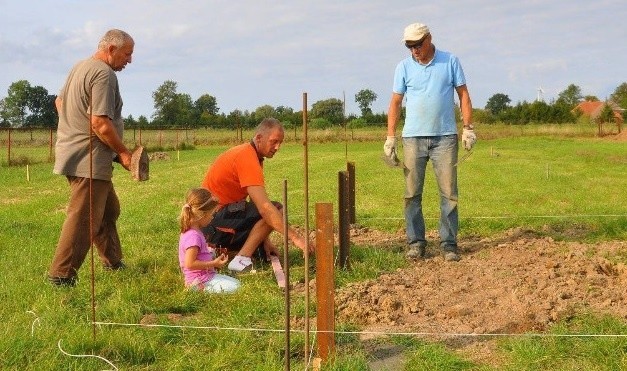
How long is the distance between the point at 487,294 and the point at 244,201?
7.38 ft

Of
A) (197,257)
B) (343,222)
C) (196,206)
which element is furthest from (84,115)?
(343,222)

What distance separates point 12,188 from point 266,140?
13.0 meters

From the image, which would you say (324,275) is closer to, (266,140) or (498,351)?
(498,351)

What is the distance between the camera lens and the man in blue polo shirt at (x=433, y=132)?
617 cm

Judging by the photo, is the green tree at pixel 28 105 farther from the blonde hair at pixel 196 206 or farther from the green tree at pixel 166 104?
the blonde hair at pixel 196 206

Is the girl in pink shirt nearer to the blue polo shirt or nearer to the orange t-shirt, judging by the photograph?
the orange t-shirt

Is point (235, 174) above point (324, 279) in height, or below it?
above

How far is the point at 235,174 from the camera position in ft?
19.3

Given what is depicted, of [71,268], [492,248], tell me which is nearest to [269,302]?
[71,268]

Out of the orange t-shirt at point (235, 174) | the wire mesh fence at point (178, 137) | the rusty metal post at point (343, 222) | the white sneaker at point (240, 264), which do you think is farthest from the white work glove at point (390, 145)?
the wire mesh fence at point (178, 137)

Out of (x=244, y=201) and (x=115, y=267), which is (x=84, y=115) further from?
(x=244, y=201)

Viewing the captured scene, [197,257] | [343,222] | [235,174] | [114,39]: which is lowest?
[197,257]

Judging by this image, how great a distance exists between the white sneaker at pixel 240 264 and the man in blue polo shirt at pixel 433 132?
148cm

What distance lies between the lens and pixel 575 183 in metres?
14.4
